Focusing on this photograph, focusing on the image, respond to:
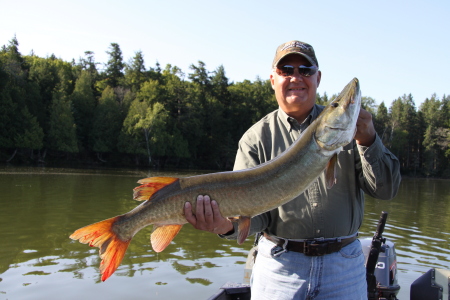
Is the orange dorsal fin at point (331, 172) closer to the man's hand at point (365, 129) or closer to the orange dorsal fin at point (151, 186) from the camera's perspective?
the man's hand at point (365, 129)

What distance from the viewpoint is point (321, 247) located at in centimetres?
279

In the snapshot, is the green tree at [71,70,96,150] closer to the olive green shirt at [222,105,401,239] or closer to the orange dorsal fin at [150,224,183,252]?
the orange dorsal fin at [150,224,183,252]

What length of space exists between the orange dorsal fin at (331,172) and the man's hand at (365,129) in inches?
9.3

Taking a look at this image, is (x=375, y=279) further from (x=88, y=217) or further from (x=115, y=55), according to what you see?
(x=115, y=55)

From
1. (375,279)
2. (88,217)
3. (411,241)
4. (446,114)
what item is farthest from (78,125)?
(446,114)

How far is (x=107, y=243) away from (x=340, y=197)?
174 centimetres

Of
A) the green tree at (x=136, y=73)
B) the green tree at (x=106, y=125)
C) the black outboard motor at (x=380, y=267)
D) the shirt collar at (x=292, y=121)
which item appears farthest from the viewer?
the green tree at (x=136, y=73)

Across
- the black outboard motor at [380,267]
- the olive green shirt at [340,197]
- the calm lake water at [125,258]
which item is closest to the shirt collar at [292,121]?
the olive green shirt at [340,197]

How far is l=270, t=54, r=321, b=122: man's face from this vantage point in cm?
301

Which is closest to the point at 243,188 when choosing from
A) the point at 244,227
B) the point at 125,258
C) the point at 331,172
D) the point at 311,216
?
the point at 244,227

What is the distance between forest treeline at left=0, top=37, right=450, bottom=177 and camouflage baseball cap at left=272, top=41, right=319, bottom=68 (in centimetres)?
4924

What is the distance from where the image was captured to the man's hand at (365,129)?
2.74m

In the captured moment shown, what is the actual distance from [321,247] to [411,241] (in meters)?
12.1

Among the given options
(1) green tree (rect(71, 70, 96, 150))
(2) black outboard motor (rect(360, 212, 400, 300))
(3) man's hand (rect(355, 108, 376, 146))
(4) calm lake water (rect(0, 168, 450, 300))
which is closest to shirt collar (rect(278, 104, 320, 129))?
(3) man's hand (rect(355, 108, 376, 146))
